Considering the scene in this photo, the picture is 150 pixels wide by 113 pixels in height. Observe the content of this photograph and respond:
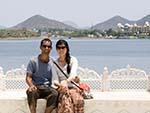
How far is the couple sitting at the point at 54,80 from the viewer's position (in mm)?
7637

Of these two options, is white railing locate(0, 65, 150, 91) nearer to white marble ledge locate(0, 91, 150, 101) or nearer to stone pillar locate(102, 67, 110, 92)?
stone pillar locate(102, 67, 110, 92)

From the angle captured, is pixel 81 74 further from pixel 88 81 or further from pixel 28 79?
pixel 28 79

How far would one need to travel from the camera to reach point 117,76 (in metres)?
9.82

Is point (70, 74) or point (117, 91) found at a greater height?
point (70, 74)

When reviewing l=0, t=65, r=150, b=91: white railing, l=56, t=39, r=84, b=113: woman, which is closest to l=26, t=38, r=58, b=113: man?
l=56, t=39, r=84, b=113: woman

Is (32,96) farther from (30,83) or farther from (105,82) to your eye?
(105,82)

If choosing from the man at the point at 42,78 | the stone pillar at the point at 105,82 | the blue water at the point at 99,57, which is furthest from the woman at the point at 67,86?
the blue water at the point at 99,57

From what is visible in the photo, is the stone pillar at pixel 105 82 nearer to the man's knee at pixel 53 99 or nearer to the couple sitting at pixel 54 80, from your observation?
the couple sitting at pixel 54 80

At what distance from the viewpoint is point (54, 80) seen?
774 centimetres

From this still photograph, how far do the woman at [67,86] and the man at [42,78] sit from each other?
0.45 ft

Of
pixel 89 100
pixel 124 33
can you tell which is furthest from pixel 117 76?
pixel 124 33

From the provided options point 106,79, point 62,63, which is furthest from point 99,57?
point 62,63

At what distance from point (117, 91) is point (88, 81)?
0.70 meters

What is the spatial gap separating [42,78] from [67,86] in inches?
18.4
